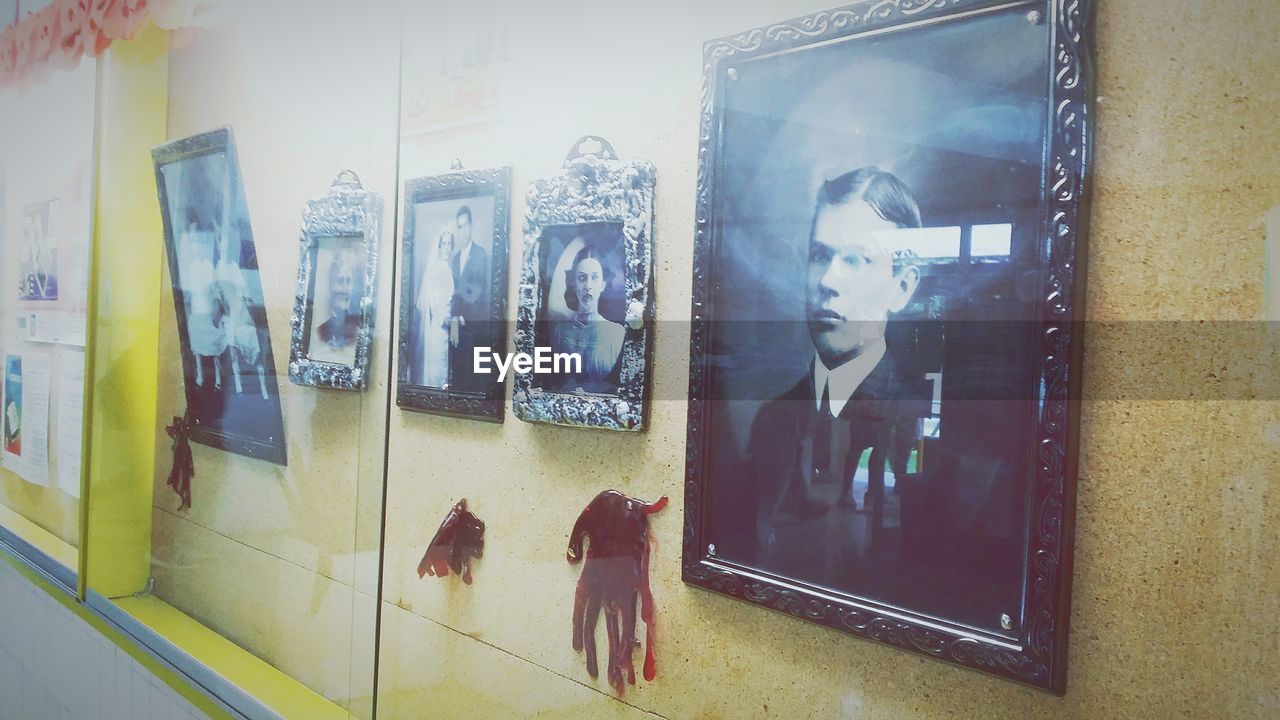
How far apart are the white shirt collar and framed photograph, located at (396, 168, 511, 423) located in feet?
1.69

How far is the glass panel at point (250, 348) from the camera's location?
4.10 feet

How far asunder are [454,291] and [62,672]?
138 centimetres

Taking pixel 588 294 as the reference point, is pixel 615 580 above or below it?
below

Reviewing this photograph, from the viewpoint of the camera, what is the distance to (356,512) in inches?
49.6

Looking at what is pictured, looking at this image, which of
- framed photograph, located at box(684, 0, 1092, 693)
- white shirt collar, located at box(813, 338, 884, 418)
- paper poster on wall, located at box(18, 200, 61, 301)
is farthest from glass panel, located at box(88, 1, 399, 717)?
white shirt collar, located at box(813, 338, 884, 418)

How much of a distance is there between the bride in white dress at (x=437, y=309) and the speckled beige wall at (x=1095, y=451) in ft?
0.41

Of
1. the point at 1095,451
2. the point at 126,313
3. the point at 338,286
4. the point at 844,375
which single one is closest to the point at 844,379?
the point at 844,375

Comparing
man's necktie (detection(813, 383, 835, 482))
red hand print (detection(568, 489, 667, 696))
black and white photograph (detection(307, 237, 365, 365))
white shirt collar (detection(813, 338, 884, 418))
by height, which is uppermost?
black and white photograph (detection(307, 237, 365, 365))

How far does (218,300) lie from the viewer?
4.62 ft

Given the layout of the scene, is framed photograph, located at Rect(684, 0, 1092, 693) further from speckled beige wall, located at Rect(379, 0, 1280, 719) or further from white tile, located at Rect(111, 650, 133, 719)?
white tile, located at Rect(111, 650, 133, 719)

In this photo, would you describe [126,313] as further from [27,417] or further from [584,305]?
[584,305]

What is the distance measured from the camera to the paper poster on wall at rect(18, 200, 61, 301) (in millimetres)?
1671

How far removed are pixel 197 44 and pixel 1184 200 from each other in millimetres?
1633

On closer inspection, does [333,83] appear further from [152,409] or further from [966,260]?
[966,260]
